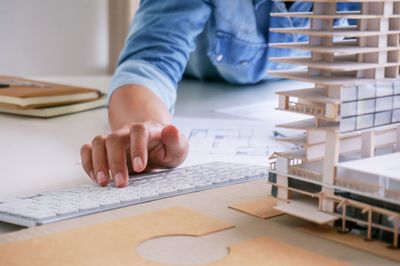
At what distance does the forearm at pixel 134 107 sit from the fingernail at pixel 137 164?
185 mm

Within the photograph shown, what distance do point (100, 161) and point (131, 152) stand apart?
0.04 m

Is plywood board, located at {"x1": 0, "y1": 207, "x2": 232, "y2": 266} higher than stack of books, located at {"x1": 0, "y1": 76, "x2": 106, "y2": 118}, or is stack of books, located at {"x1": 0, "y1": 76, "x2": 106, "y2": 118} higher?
stack of books, located at {"x1": 0, "y1": 76, "x2": 106, "y2": 118}

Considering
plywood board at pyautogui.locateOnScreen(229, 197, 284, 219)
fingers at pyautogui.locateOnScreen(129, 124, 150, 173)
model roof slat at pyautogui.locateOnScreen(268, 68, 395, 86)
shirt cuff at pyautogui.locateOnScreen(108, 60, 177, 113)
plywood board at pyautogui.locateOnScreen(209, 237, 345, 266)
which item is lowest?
plywood board at pyautogui.locateOnScreen(209, 237, 345, 266)

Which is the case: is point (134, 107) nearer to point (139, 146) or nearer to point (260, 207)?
point (139, 146)

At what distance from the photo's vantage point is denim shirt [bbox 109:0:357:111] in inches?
43.9

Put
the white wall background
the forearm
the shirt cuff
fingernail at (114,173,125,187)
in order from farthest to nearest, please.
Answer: the white wall background, the shirt cuff, the forearm, fingernail at (114,173,125,187)

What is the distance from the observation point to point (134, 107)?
3.22 ft

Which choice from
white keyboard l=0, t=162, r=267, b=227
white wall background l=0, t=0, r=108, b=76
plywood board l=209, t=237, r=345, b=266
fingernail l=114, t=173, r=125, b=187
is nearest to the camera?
plywood board l=209, t=237, r=345, b=266

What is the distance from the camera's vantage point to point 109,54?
198cm

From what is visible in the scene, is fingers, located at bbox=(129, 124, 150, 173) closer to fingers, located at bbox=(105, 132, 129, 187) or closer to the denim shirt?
fingers, located at bbox=(105, 132, 129, 187)

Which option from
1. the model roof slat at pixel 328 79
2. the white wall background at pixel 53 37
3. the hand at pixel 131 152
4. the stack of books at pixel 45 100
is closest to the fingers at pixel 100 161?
the hand at pixel 131 152

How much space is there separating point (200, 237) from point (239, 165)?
269 mm

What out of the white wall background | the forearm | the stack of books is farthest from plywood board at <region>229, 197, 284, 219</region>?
the white wall background

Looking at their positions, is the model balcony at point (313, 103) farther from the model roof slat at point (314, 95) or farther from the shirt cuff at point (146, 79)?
the shirt cuff at point (146, 79)
